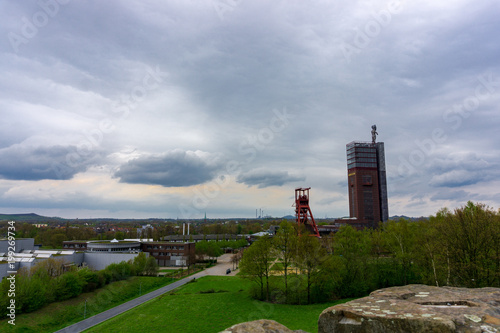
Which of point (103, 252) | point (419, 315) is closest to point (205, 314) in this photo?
point (419, 315)

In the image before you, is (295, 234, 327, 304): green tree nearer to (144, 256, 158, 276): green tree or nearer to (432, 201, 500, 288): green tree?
(432, 201, 500, 288): green tree

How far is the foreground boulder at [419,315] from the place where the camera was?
241 inches

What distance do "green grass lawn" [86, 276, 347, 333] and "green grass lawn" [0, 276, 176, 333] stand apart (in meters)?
7.76

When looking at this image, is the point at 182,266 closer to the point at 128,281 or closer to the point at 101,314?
the point at 128,281

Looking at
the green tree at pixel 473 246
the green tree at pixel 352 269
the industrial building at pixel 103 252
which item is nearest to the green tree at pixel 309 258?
the green tree at pixel 352 269

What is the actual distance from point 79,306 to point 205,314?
69.0 ft

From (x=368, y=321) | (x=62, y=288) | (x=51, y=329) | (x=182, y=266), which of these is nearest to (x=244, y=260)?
(x=51, y=329)

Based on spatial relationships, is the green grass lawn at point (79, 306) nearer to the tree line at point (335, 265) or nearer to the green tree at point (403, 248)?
the tree line at point (335, 265)

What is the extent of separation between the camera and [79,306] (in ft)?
135

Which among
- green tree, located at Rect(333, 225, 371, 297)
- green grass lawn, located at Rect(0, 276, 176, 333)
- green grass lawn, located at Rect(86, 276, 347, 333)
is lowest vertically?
green grass lawn, located at Rect(0, 276, 176, 333)

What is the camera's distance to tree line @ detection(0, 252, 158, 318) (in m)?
35.8

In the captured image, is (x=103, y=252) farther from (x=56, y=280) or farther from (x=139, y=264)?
(x=56, y=280)

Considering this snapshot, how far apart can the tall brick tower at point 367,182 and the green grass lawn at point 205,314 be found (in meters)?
92.2

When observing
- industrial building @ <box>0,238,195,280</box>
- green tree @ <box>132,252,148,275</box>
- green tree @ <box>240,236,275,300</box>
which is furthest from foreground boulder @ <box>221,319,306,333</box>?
green tree @ <box>132,252,148,275</box>
